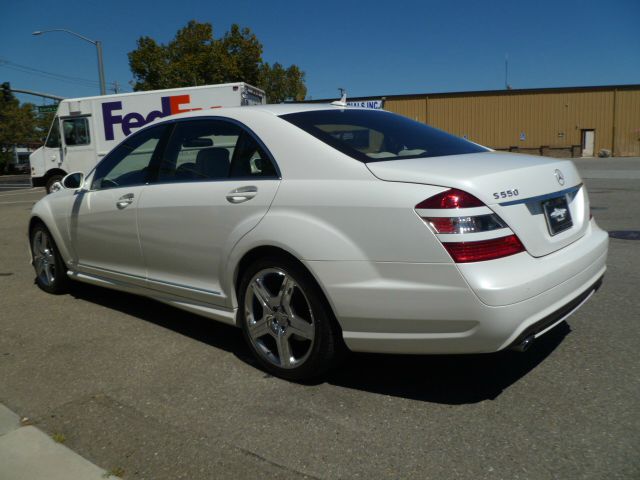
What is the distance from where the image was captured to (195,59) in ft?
123

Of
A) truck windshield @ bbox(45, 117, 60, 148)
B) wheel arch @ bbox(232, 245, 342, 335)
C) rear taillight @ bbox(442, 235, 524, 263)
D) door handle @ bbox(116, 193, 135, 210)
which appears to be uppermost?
truck windshield @ bbox(45, 117, 60, 148)

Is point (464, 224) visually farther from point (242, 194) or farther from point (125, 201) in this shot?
point (125, 201)

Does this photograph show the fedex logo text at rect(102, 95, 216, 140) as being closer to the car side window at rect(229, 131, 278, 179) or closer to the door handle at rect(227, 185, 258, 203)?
the car side window at rect(229, 131, 278, 179)

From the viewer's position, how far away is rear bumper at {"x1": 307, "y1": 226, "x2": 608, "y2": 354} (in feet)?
8.82

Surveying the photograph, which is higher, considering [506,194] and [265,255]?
[506,194]

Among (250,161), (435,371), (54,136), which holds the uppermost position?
(54,136)

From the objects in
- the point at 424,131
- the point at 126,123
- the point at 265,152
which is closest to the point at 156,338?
the point at 265,152

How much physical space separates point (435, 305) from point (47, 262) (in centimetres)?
428

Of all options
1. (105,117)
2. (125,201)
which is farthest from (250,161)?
(105,117)

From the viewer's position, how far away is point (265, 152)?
352cm

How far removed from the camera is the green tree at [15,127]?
52.0 metres

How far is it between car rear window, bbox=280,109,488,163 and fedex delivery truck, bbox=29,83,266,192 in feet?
34.3

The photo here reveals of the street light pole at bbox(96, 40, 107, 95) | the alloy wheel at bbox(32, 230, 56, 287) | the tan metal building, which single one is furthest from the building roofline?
the alloy wheel at bbox(32, 230, 56, 287)

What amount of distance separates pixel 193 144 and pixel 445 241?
2147mm
